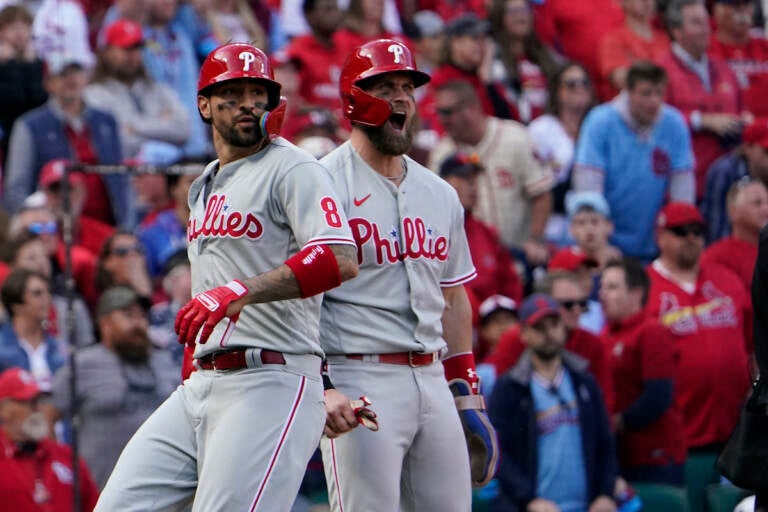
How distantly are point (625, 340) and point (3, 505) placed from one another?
12.4 feet

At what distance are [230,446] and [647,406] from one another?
14.4 ft

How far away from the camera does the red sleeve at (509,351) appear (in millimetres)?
8852

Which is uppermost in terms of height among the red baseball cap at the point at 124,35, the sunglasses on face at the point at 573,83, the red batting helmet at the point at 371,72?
the red baseball cap at the point at 124,35

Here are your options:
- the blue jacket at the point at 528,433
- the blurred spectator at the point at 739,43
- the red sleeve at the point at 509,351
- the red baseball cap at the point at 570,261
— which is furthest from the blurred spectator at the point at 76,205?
the blurred spectator at the point at 739,43

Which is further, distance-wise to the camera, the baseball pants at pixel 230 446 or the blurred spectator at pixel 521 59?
the blurred spectator at pixel 521 59

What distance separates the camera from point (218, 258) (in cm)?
540

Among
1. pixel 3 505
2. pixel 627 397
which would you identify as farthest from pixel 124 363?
pixel 627 397

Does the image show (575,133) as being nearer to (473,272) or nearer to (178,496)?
(473,272)

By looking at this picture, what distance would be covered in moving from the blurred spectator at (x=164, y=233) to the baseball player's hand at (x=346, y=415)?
493 centimetres

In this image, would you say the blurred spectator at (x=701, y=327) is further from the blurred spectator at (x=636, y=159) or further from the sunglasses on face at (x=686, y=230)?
the blurred spectator at (x=636, y=159)

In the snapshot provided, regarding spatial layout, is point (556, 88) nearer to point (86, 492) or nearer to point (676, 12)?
point (676, 12)

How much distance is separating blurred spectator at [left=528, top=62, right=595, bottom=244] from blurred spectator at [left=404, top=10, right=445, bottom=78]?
101cm

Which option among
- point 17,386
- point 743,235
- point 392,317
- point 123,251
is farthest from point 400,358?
point 743,235

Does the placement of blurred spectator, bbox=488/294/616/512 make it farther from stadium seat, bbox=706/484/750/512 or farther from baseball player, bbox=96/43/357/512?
baseball player, bbox=96/43/357/512
